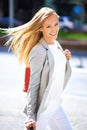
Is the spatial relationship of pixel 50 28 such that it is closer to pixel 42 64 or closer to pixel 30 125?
pixel 42 64

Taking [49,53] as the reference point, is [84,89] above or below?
below

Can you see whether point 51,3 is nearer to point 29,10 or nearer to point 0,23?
point 29,10

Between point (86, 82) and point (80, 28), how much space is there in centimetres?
1486

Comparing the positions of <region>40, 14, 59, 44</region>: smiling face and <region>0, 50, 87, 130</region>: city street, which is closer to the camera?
<region>40, 14, 59, 44</region>: smiling face

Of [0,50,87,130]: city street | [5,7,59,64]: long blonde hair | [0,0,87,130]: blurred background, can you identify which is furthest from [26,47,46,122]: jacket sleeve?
[0,50,87,130]: city street

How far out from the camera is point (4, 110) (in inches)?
273

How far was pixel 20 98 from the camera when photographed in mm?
7781

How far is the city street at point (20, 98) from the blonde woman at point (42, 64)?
2.33 feet

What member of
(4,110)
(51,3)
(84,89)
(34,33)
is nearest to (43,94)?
(34,33)

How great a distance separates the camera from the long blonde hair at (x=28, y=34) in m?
3.43

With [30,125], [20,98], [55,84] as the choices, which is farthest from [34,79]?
[20,98]

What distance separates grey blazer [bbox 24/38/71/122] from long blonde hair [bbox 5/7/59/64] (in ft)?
0.32

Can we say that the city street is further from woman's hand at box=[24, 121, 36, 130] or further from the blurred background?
woman's hand at box=[24, 121, 36, 130]

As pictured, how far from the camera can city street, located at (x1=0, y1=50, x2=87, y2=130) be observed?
20.6ft
